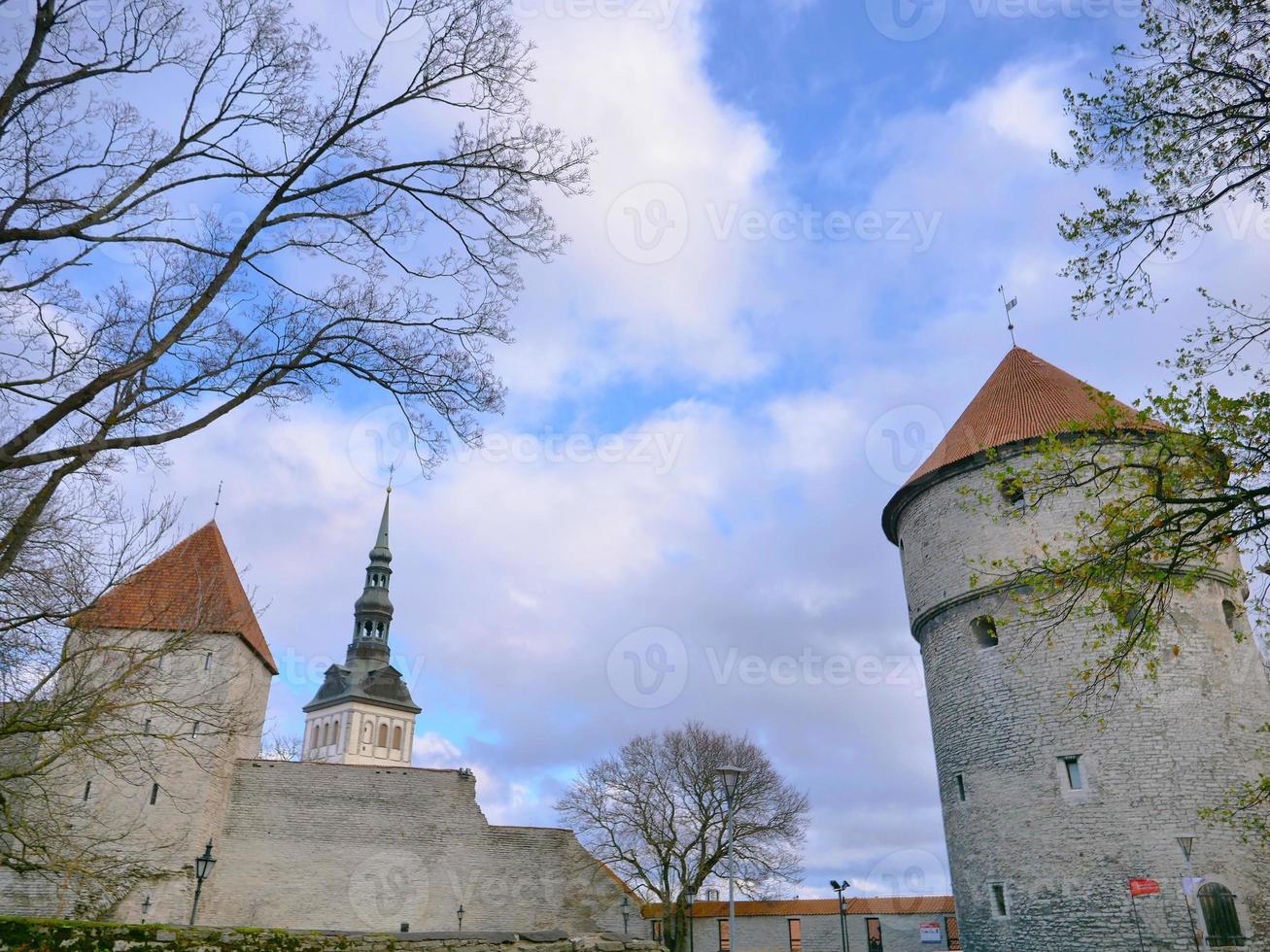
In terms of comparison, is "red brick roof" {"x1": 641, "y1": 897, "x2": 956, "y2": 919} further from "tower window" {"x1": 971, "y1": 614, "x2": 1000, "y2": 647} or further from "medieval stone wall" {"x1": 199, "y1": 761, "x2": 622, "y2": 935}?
"tower window" {"x1": 971, "y1": 614, "x2": 1000, "y2": 647}

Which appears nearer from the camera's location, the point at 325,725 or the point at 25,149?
the point at 25,149

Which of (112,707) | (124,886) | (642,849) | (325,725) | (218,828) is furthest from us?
(325,725)

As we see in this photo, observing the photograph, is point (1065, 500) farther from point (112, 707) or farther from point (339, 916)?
point (339, 916)

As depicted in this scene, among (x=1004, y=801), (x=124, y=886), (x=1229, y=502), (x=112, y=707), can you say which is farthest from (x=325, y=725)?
(x=1229, y=502)

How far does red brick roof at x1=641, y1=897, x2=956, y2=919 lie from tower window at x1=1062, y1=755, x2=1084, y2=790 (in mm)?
19364

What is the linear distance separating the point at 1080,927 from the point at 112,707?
15.1 m

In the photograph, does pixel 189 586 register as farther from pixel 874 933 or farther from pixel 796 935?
pixel 874 933

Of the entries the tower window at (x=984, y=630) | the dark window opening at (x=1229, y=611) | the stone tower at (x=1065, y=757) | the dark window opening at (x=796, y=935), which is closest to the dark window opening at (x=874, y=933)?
the dark window opening at (x=796, y=935)

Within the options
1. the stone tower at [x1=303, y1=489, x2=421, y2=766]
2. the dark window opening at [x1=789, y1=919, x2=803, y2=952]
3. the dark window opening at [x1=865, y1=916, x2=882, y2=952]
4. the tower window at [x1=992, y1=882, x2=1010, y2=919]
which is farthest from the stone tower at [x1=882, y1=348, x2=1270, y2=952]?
the stone tower at [x1=303, y1=489, x2=421, y2=766]

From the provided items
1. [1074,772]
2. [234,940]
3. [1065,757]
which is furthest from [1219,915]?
[234,940]

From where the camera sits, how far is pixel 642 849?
30.1m

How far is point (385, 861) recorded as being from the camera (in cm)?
2412

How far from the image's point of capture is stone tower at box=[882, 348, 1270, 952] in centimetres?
1498

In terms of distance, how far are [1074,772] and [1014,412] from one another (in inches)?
285
